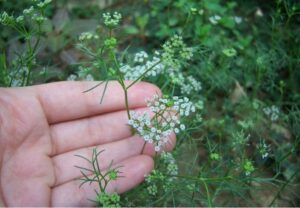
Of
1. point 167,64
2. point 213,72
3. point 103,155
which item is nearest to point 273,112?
point 213,72

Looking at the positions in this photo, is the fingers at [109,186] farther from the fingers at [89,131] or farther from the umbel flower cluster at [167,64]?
the umbel flower cluster at [167,64]

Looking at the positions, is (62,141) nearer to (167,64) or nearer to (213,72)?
(167,64)

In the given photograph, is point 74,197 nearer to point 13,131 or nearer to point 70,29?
point 13,131

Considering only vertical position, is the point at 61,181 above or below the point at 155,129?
below

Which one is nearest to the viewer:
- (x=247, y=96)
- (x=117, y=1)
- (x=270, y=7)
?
(x=247, y=96)

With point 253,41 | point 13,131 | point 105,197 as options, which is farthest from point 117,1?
point 105,197

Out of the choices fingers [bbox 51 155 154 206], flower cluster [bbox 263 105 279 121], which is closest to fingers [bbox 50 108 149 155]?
fingers [bbox 51 155 154 206]

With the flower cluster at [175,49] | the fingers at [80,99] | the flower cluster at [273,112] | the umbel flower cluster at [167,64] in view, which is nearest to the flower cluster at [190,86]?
the umbel flower cluster at [167,64]
